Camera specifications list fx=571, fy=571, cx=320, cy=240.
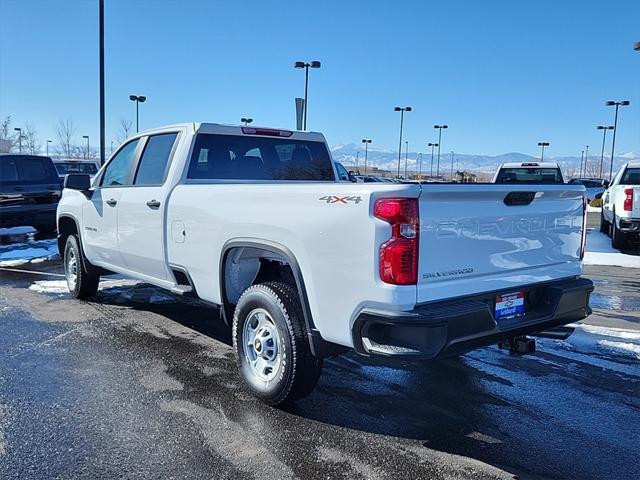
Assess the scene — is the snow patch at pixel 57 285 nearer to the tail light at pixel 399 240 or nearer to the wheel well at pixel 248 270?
the wheel well at pixel 248 270

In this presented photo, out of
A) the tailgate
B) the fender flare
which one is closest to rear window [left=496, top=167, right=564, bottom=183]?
the tailgate

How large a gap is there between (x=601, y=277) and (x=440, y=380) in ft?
19.3

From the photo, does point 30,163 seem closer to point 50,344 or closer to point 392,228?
point 50,344

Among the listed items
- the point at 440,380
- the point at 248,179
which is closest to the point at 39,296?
the point at 248,179

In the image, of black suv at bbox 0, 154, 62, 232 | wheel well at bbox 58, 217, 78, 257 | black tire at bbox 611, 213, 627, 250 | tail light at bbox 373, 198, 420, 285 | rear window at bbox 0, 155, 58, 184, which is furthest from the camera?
rear window at bbox 0, 155, 58, 184

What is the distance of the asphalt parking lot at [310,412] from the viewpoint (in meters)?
3.27

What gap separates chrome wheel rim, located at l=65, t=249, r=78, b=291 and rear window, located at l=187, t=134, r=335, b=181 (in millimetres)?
2777

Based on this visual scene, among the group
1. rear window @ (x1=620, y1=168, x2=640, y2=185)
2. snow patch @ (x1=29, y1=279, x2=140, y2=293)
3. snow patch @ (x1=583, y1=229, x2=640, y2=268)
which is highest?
rear window @ (x1=620, y1=168, x2=640, y2=185)

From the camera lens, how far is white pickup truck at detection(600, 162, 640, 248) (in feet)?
37.3

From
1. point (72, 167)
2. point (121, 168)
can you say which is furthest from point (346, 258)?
point (72, 167)

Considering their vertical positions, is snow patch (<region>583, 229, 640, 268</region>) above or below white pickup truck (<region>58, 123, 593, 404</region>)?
below

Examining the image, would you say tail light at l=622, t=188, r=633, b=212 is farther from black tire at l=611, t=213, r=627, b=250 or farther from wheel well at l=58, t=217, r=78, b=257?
wheel well at l=58, t=217, r=78, b=257

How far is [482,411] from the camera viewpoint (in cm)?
402

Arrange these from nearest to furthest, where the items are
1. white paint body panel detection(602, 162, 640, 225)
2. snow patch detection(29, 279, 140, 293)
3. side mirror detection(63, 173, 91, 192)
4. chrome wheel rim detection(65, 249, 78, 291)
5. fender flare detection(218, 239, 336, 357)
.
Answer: fender flare detection(218, 239, 336, 357) → side mirror detection(63, 173, 91, 192) → chrome wheel rim detection(65, 249, 78, 291) → snow patch detection(29, 279, 140, 293) → white paint body panel detection(602, 162, 640, 225)
